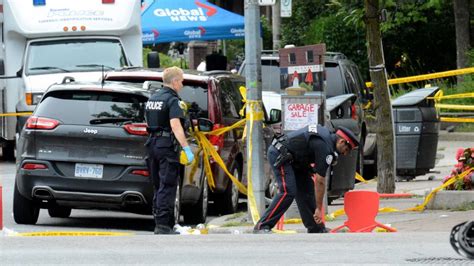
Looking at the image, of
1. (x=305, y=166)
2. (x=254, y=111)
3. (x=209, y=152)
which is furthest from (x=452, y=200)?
(x=209, y=152)

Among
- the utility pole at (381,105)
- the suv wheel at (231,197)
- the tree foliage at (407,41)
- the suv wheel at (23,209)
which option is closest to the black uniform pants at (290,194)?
the suv wheel at (23,209)

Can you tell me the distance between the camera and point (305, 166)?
1277cm

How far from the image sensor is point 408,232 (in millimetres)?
12820

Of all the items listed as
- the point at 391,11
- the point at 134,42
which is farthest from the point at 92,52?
the point at 391,11

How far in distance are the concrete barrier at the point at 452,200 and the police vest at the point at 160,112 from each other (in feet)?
12.4

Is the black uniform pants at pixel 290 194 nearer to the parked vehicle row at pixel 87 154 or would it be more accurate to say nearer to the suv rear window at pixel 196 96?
the parked vehicle row at pixel 87 154

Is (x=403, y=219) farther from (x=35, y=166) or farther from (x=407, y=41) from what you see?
(x=407, y=41)

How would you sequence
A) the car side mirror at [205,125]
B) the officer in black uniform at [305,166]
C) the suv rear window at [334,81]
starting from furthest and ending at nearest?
the suv rear window at [334,81] < the car side mirror at [205,125] < the officer in black uniform at [305,166]

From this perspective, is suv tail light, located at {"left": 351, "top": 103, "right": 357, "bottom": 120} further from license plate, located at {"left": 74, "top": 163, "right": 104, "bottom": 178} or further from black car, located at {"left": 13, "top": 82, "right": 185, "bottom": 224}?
license plate, located at {"left": 74, "top": 163, "right": 104, "bottom": 178}

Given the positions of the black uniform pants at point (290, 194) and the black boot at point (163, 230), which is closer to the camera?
the black uniform pants at point (290, 194)

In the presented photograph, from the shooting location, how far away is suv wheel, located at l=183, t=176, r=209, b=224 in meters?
15.2

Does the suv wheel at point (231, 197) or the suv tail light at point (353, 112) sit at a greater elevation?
the suv tail light at point (353, 112)

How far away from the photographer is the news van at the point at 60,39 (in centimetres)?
2258

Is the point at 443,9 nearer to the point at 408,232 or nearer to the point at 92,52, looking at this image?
the point at 92,52
